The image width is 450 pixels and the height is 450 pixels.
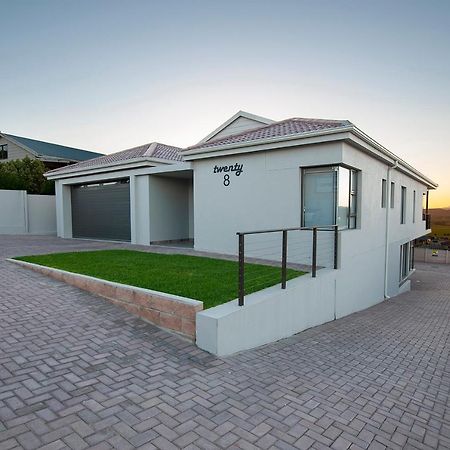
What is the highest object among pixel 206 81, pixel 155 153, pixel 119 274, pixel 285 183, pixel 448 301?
pixel 206 81

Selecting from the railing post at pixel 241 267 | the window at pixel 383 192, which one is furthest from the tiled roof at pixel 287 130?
the railing post at pixel 241 267

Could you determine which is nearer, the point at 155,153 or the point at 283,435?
the point at 283,435

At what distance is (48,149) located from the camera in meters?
29.1

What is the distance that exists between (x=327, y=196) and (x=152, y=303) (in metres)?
5.81

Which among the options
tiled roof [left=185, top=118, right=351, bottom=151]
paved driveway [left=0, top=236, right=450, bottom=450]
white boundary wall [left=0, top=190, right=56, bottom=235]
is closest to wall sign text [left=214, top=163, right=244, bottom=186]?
tiled roof [left=185, top=118, right=351, bottom=151]

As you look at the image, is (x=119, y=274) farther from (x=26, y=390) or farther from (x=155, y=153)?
(x=155, y=153)

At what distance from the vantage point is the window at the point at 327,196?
880 centimetres

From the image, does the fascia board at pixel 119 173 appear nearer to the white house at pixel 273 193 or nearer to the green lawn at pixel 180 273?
the white house at pixel 273 193

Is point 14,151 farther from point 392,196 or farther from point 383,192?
point 392,196

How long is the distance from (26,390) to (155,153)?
12.1 meters

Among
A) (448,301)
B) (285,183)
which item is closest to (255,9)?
(285,183)

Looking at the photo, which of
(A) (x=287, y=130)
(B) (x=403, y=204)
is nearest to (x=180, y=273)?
(A) (x=287, y=130)

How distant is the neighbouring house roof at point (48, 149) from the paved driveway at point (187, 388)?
25043mm

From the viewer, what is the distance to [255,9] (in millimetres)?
9812
